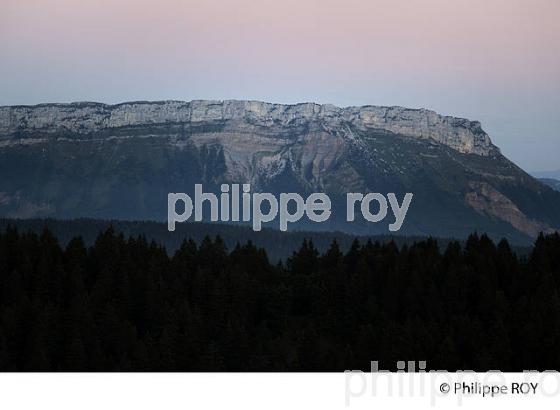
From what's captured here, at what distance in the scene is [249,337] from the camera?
3403 inches

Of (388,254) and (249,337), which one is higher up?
(388,254)

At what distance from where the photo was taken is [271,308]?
9269 cm

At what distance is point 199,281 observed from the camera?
302 feet

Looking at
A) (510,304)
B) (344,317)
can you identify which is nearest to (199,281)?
(344,317)

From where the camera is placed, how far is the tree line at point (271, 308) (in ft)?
245

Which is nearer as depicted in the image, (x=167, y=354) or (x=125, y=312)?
(x=167, y=354)

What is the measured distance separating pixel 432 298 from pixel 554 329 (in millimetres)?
16132

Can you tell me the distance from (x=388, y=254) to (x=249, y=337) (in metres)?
18.9

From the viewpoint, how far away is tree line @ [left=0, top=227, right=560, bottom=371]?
74.8m
